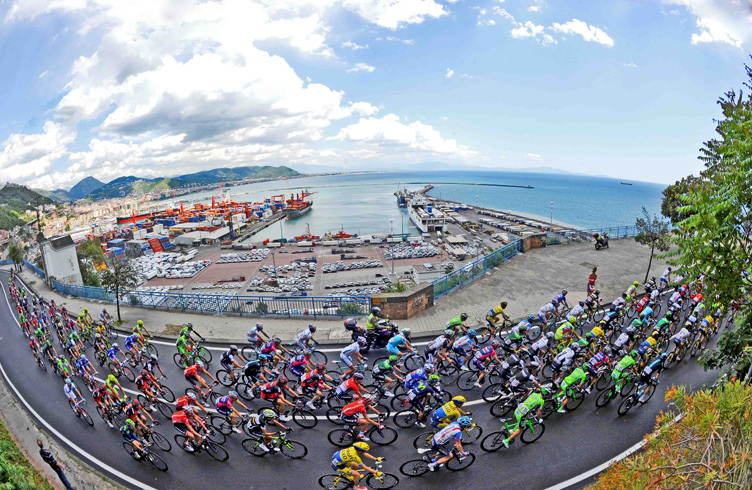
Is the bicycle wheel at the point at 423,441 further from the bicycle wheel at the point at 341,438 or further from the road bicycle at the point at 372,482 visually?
the bicycle wheel at the point at 341,438

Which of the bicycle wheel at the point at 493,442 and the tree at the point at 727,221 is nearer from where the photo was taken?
the tree at the point at 727,221

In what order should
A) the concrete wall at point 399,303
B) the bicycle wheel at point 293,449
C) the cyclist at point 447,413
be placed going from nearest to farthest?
the cyclist at point 447,413 < the bicycle wheel at point 293,449 < the concrete wall at point 399,303

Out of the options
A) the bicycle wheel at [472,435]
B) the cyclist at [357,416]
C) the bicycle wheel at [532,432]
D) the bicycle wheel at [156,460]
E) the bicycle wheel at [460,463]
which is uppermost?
the cyclist at [357,416]

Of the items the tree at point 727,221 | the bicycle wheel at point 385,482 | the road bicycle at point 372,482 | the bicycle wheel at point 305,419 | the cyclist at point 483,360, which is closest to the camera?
the tree at point 727,221

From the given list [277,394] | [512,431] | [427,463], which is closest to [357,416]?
[427,463]

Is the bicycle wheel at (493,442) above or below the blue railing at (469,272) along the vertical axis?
below

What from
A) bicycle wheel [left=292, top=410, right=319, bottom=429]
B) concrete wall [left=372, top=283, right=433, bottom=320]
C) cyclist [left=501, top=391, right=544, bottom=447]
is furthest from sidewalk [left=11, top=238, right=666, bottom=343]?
cyclist [left=501, top=391, right=544, bottom=447]

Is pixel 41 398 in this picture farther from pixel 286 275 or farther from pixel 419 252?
pixel 419 252

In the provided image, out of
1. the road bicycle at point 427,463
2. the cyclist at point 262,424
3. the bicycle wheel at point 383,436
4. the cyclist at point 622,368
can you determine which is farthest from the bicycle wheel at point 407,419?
the cyclist at point 622,368
